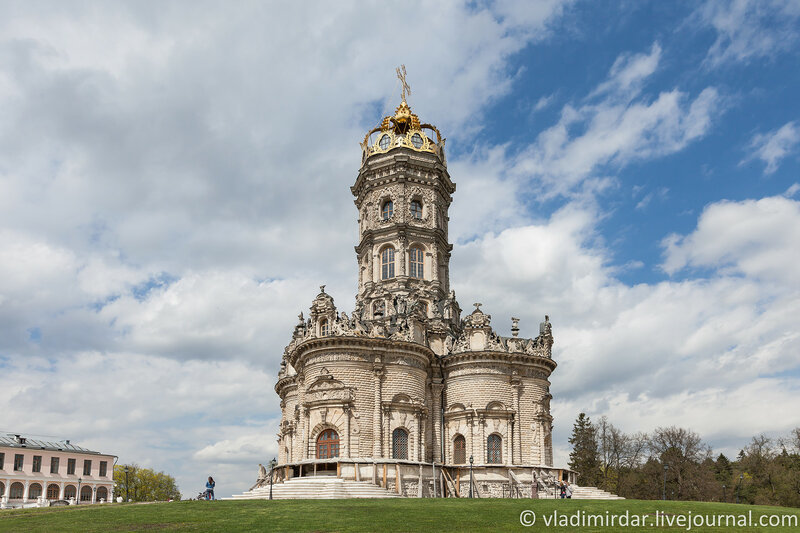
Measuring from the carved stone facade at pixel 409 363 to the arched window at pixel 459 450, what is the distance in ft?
0.30

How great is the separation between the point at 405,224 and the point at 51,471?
166 ft

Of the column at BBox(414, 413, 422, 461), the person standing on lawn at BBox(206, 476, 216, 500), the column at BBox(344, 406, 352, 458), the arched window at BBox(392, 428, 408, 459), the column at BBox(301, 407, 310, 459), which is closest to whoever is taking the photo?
the person standing on lawn at BBox(206, 476, 216, 500)

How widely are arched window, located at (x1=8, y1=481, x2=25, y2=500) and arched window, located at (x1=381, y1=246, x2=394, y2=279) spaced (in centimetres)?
4726

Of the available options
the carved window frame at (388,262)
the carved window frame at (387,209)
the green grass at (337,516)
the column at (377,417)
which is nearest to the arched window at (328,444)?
the column at (377,417)

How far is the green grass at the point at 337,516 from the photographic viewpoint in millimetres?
21391

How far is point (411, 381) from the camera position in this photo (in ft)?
153

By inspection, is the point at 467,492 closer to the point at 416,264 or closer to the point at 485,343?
the point at 485,343

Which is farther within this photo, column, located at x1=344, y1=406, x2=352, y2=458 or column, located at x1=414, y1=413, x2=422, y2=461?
column, located at x1=414, y1=413, x2=422, y2=461

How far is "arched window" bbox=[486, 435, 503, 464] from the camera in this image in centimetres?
4741

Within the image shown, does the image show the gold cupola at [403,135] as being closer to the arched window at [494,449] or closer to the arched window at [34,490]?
the arched window at [494,449]

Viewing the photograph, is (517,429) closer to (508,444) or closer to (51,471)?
(508,444)

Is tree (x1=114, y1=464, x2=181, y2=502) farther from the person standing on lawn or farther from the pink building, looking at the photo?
the person standing on lawn

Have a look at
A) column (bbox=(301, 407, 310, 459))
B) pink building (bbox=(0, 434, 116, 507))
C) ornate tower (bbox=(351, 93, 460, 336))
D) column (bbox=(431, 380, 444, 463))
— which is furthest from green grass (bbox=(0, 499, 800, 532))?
pink building (bbox=(0, 434, 116, 507))

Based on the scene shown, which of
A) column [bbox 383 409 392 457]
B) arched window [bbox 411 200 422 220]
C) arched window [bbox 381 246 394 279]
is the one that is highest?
arched window [bbox 411 200 422 220]
